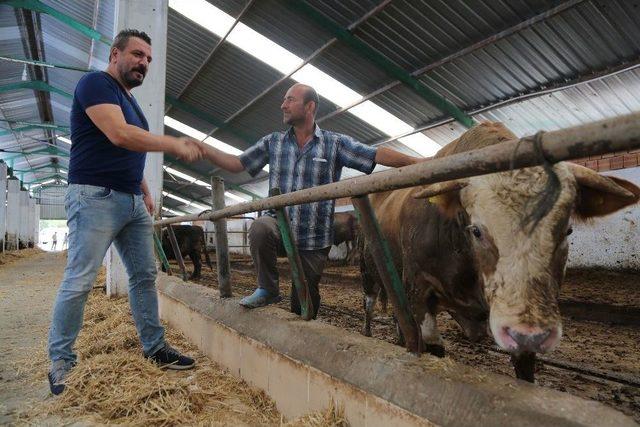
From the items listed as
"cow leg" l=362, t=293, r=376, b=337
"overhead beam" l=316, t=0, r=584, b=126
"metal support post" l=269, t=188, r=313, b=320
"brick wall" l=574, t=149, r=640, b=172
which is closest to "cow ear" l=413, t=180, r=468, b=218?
"metal support post" l=269, t=188, r=313, b=320

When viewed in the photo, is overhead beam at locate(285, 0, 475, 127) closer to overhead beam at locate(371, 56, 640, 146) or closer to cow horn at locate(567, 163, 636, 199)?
overhead beam at locate(371, 56, 640, 146)

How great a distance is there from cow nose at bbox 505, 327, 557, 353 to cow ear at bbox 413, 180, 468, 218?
663mm

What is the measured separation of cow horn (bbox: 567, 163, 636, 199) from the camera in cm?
178

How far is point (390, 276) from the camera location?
5.74 feet

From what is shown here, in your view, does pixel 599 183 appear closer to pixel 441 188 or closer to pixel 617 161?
pixel 441 188

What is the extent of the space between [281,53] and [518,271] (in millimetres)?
9108

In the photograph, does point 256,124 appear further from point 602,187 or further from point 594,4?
point 602,187

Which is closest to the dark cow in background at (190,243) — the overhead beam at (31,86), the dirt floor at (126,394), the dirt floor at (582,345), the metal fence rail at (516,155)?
the dirt floor at (582,345)

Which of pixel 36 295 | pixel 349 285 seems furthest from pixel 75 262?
pixel 349 285

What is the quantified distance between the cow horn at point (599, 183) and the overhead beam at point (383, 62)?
736 cm

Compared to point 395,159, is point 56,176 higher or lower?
higher

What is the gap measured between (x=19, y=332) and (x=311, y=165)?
11.0 feet

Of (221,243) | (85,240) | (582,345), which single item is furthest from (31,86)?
(582,345)

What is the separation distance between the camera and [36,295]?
6.94 meters
